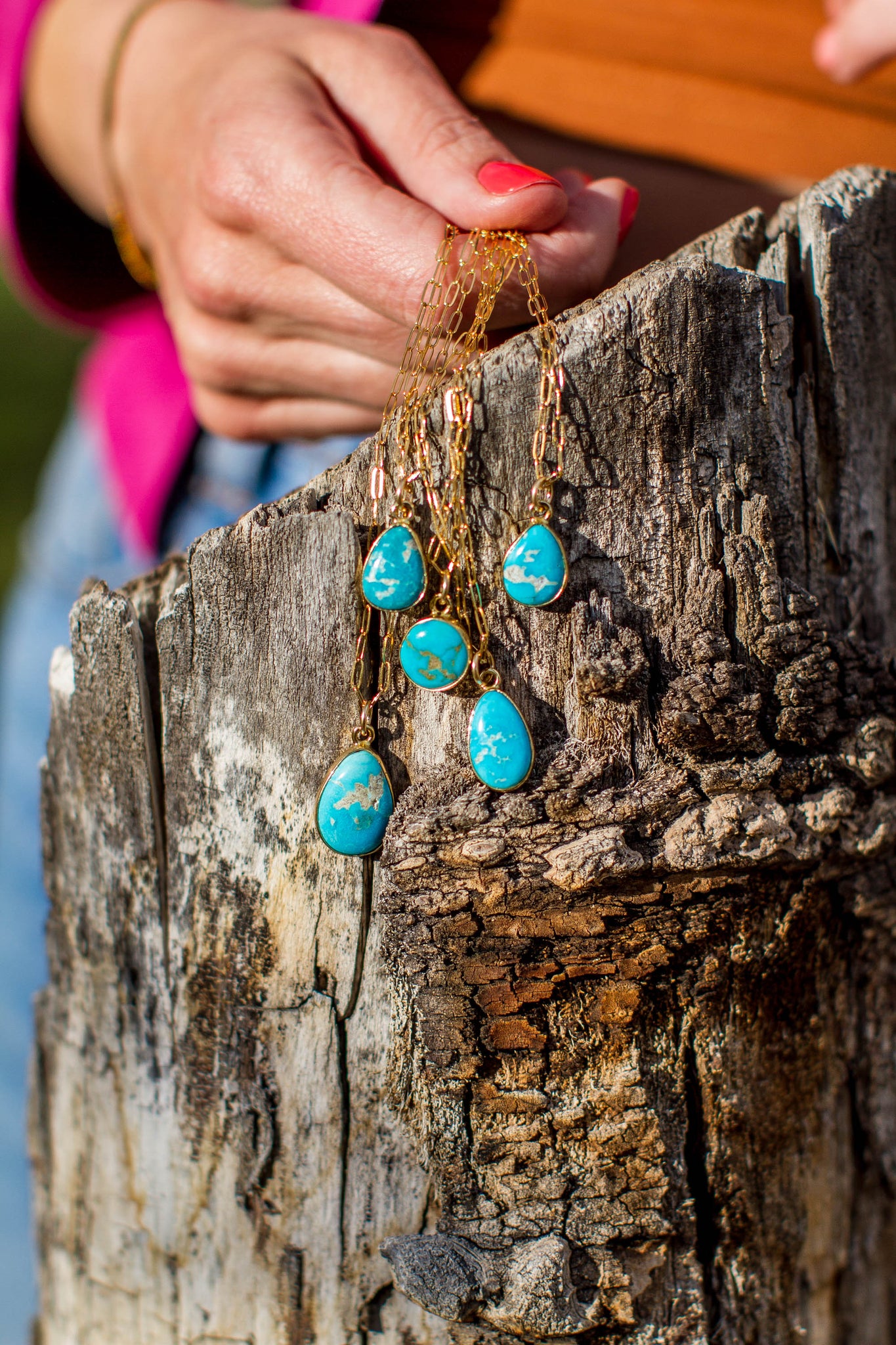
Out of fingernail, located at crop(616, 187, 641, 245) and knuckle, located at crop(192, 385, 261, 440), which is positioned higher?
fingernail, located at crop(616, 187, 641, 245)

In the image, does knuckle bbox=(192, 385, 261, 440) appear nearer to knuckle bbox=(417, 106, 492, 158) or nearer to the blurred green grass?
knuckle bbox=(417, 106, 492, 158)

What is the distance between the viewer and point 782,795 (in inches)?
44.5

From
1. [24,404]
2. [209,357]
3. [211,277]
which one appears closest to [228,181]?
[211,277]

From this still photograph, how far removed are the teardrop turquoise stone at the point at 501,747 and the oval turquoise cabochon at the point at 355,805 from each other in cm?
13

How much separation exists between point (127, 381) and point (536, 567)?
1.41 m

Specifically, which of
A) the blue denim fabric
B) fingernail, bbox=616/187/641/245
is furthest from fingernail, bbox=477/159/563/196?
the blue denim fabric

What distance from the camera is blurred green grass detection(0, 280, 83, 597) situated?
650 cm

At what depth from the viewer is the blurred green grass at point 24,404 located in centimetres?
650

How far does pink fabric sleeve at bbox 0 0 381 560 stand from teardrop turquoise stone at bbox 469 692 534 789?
1172 millimetres

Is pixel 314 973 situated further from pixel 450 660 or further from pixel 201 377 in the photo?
pixel 201 377

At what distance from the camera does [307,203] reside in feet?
3.94

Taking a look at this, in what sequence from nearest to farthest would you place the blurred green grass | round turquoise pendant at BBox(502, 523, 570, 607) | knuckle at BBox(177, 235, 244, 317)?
round turquoise pendant at BBox(502, 523, 570, 607) < knuckle at BBox(177, 235, 244, 317) < the blurred green grass

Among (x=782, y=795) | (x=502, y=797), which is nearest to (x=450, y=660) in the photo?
(x=502, y=797)

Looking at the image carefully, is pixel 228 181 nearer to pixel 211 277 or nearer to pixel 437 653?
pixel 211 277
